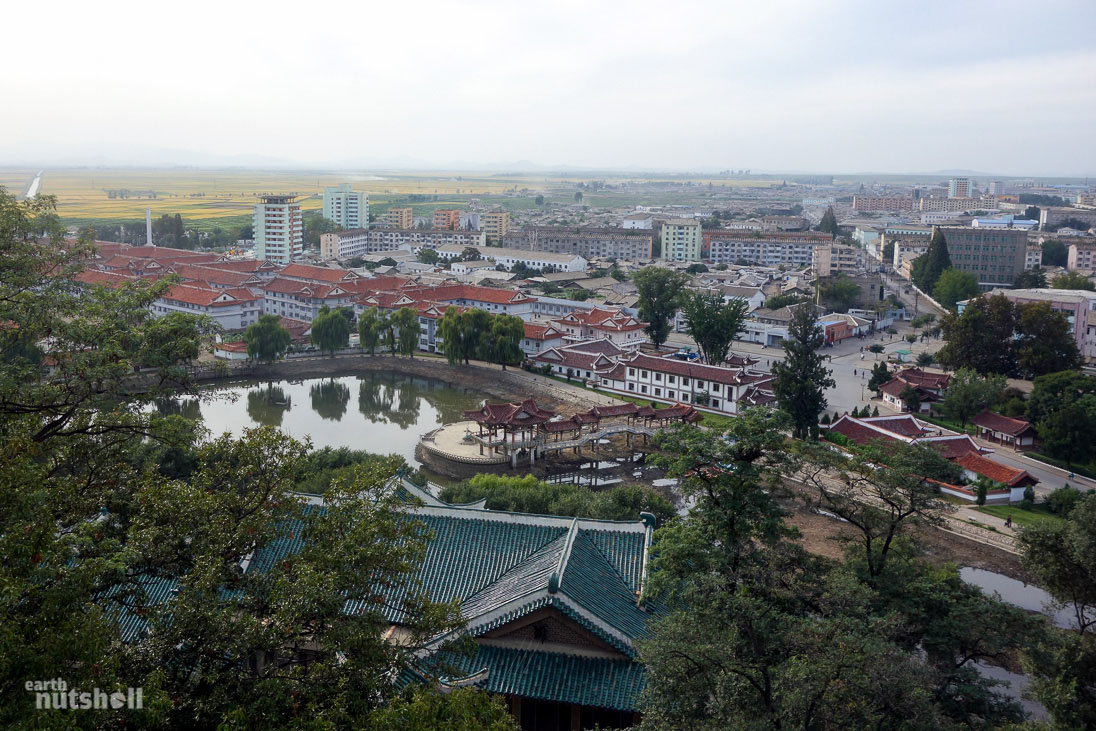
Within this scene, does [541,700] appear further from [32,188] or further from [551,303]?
[32,188]

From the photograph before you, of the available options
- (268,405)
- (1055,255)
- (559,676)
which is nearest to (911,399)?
(268,405)

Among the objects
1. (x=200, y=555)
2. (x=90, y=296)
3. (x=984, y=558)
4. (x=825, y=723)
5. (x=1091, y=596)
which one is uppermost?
(x=90, y=296)

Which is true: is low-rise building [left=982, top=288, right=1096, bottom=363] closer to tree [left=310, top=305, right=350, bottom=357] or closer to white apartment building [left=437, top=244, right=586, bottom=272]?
tree [left=310, top=305, right=350, bottom=357]

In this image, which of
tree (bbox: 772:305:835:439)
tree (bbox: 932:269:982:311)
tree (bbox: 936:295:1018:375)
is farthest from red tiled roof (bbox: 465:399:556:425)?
tree (bbox: 932:269:982:311)

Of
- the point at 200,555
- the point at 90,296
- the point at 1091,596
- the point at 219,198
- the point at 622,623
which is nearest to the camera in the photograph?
the point at 200,555

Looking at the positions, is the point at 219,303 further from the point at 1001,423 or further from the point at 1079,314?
the point at 1079,314

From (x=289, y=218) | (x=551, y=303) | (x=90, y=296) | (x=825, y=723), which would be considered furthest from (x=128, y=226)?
(x=825, y=723)
